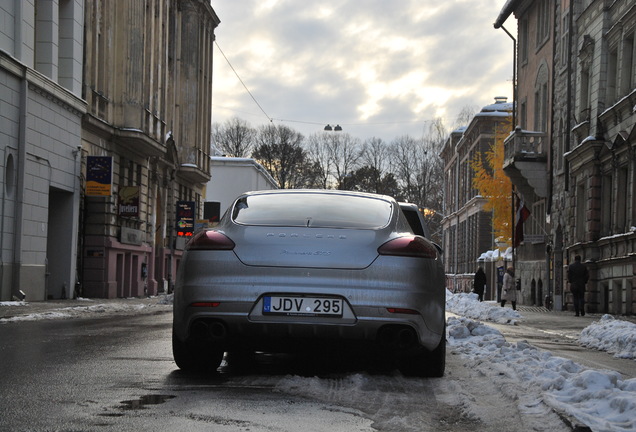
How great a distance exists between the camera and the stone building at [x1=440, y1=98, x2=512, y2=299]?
75.5m

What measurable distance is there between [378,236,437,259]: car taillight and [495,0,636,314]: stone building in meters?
18.4

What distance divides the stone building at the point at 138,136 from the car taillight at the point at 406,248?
2465 centimetres

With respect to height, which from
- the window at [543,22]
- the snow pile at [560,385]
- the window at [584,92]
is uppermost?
the window at [543,22]

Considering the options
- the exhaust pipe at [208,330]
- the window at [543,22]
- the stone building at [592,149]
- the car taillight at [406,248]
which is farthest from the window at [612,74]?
the exhaust pipe at [208,330]

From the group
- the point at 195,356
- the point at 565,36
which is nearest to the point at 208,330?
the point at 195,356

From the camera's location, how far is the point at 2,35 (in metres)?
24.1

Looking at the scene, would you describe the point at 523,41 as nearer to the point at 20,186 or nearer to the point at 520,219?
the point at 520,219

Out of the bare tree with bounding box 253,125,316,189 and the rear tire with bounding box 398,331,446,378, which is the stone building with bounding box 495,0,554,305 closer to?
the rear tire with bounding box 398,331,446,378

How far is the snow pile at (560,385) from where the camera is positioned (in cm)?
535

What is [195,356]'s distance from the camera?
306 inches

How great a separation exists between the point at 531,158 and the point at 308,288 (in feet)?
106

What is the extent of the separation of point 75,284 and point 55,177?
4.26 m

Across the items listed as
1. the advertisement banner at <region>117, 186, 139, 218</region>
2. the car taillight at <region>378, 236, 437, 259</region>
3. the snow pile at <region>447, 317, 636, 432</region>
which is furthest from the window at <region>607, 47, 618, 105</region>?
the car taillight at <region>378, 236, 437, 259</region>

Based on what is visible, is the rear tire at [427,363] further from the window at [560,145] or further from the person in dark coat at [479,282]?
the person in dark coat at [479,282]
